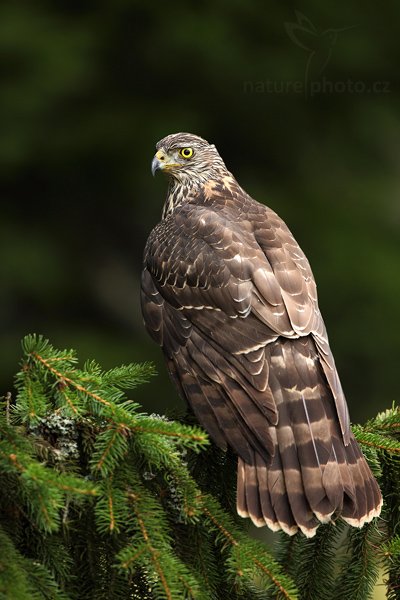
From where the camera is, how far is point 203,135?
11.4 metres

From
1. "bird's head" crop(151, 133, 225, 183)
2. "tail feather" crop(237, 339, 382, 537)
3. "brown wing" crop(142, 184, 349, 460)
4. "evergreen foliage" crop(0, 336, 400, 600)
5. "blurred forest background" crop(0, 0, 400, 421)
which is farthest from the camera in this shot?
"blurred forest background" crop(0, 0, 400, 421)

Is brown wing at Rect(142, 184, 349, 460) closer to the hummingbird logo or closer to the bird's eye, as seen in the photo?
the bird's eye

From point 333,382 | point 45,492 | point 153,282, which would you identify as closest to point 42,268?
point 153,282

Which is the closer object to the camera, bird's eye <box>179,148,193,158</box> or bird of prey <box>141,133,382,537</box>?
bird of prey <box>141,133,382,537</box>

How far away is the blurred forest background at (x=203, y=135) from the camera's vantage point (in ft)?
36.6

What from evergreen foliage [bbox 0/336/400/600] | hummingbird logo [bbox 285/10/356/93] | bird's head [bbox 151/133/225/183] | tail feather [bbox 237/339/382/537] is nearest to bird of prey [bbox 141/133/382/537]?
tail feather [bbox 237/339/382/537]

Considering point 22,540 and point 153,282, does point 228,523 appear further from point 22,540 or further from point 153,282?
point 153,282

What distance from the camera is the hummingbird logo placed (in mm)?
11211

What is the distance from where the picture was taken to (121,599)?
3.53 meters

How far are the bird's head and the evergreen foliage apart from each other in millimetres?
2026

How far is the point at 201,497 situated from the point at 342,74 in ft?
28.4

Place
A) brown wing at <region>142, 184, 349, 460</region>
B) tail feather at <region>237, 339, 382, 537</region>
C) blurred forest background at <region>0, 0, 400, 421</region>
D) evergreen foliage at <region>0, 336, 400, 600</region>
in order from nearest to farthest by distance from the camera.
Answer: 1. evergreen foliage at <region>0, 336, 400, 600</region>
2. tail feather at <region>237, 339, 382, 537</region>
3. brown wing at <region>142, 184, 349, 460</region>
4. blurred forest background at <region>0, 0, 400, 421</region>

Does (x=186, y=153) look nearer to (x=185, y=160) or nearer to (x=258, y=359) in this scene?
(x=185, y=160)

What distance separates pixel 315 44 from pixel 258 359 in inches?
321
